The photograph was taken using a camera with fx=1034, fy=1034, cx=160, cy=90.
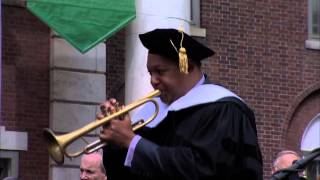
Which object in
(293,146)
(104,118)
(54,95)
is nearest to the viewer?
Answer: (104,118)

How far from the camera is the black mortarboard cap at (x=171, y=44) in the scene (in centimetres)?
471

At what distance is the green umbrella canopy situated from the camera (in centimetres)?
1314

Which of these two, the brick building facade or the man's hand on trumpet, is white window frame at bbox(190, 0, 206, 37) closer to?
the brick building facade

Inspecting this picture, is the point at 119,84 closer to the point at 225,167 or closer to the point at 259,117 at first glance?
the point at 259,117

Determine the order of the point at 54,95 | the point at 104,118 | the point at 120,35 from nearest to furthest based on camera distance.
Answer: the point at 104,118 → the point at 54,95 → the point at 120,35

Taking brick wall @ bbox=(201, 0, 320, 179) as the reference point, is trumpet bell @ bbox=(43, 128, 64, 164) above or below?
below

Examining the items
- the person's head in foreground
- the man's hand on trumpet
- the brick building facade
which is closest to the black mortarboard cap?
the man's hand on trumpet

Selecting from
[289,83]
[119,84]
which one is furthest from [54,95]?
[289,83]

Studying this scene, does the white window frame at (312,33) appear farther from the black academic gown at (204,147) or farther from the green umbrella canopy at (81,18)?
the black academic gown at (204,147)

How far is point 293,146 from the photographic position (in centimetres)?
1688

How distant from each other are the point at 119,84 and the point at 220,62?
1.80m

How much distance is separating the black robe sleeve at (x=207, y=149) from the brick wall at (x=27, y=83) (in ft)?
32.0

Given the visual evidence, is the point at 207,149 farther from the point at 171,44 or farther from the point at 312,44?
the point at 312,44

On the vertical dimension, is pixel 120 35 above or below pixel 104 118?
above
